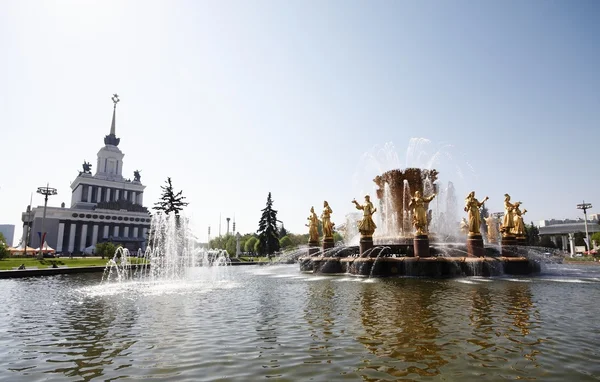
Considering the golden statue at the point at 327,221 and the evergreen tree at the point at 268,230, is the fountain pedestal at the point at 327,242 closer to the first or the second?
the golden statue at the point at 327,221

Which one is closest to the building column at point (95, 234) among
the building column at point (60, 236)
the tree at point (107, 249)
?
the building column at point (60, 236)

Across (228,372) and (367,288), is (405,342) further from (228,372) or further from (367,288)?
(367,288)

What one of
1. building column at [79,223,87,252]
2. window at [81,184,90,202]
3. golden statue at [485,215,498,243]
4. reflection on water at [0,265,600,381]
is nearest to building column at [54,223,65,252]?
building column at [79,223,87,252]

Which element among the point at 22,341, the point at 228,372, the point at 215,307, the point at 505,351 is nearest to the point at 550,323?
the point at 505,351

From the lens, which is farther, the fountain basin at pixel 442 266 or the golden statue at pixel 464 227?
the golden statue at pixel 464 227

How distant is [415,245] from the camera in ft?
62.5

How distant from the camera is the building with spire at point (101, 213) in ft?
269

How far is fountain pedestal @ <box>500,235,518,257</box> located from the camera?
796 inches

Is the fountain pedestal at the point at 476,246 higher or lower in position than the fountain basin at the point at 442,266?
higher

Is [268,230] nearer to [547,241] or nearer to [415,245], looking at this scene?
[415,245]

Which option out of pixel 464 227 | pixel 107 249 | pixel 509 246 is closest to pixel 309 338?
pixel 509 246

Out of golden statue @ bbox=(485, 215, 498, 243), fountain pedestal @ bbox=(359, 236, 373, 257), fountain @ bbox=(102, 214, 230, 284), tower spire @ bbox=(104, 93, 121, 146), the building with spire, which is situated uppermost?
tower spire @ bbox=(104, 93, 121, 146)

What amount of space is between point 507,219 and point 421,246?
6.94m

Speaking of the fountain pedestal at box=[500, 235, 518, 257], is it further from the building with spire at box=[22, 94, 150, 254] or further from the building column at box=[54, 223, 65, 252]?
the building column at box=[54, 223, 65, 252]
